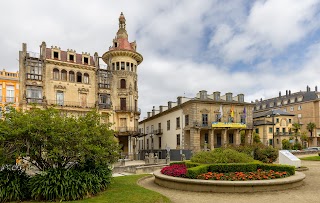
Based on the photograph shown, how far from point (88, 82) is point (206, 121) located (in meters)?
20.9

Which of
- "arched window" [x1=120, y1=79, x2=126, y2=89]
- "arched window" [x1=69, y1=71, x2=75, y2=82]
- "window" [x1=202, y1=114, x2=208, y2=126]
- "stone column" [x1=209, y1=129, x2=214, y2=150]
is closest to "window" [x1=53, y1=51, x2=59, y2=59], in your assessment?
"arched window" [x1=69, y1=71, x2=75, y2=82]

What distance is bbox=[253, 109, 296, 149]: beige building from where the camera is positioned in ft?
211

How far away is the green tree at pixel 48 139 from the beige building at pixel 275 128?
2330 inches

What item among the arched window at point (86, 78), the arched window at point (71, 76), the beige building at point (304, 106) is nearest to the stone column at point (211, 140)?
the arched window at point (86, 78)

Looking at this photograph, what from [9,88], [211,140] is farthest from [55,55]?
[211,140]

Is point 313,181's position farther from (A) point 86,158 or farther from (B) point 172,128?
(B) point 172,128

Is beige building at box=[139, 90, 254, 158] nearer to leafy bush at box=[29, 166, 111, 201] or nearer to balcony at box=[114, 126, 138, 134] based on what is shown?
balcony at box=[114, 126, 138, 134]

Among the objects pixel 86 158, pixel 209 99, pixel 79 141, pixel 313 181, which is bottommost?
pixel 313 181

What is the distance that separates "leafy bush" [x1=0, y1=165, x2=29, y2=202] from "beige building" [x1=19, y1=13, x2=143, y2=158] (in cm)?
2481

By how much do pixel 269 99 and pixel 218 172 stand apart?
84.7 metres

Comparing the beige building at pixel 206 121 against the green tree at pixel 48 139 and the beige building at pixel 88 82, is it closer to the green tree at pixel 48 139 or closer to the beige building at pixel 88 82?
the beige building at pixel 88 82

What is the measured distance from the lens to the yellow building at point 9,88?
35.8m

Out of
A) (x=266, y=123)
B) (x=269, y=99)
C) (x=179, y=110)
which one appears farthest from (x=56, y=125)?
(x=269, y=99)

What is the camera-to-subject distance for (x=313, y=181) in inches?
622
